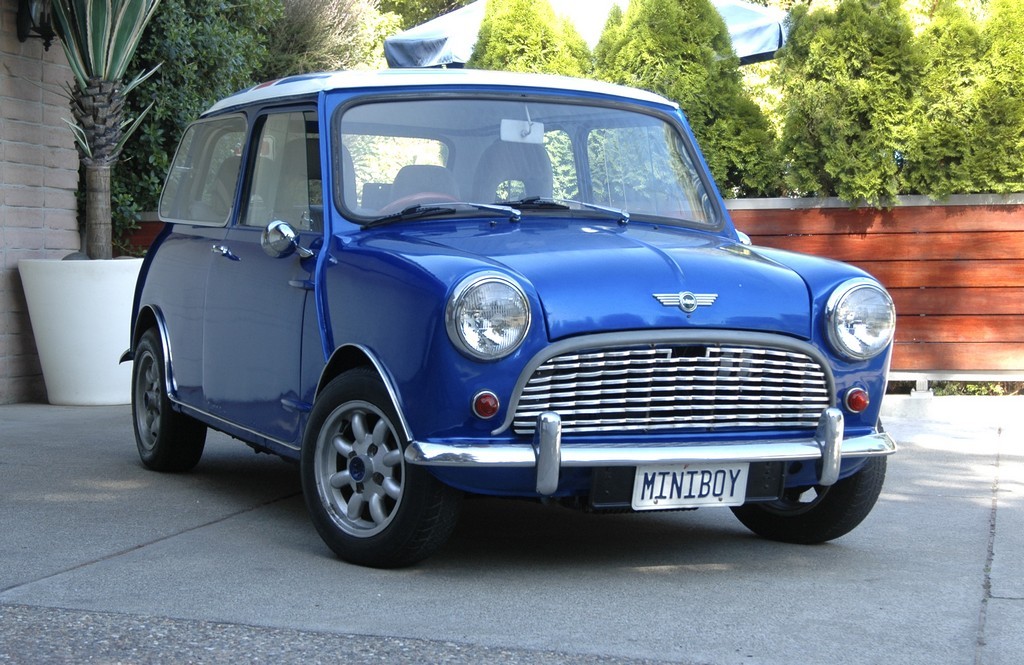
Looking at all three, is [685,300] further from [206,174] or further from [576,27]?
[576,27]

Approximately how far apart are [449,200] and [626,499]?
1493 millimetres

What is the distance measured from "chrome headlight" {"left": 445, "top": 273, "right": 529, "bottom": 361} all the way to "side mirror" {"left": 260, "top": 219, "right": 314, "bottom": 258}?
3.40 feet

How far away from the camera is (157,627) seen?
4.15 metres

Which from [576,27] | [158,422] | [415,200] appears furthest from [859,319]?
[576,27]

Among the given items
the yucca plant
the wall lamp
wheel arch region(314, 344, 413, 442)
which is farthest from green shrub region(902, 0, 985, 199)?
wheel arch region(314, 344, 413, 442)

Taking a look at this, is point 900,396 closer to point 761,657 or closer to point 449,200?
point 449,200

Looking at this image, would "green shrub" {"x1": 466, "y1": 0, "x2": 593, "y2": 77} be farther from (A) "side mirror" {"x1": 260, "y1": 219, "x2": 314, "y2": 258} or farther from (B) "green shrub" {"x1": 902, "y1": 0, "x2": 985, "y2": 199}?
(A) "side mirror" {"x1": 260, "y1": 219, "x2": 314, "y2": 258}

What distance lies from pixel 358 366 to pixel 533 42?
7.17 m

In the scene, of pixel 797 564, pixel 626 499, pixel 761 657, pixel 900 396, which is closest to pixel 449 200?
pixel 626 499

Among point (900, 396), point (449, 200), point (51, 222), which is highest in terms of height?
point (449, 200)

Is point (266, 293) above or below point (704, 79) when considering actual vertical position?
below

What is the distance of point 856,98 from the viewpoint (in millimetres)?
10148

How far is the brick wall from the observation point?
10.0 metres

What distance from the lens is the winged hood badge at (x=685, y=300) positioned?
4.70 meters
